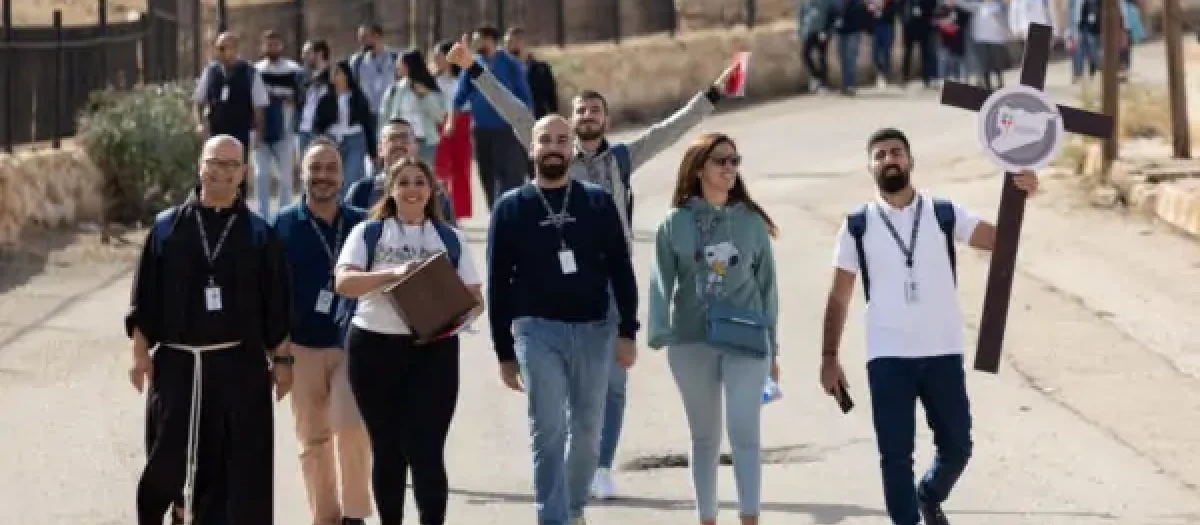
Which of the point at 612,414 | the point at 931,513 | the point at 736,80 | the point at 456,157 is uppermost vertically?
the point at 736,80

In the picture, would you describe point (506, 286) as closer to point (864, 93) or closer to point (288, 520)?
point (288, 520)

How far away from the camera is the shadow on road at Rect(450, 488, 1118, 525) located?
1060cm

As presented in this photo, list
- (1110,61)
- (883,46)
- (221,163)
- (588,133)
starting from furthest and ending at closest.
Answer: (883,46) < (1110,61) < (588,133) < (221,163)

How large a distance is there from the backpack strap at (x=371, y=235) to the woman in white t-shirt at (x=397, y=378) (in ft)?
0.04

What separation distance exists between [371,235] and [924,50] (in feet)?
82.9

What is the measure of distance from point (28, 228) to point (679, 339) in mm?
12384

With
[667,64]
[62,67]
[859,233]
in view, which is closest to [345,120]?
[62,67]

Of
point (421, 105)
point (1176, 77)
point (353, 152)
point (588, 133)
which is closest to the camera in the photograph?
point (588, 133)

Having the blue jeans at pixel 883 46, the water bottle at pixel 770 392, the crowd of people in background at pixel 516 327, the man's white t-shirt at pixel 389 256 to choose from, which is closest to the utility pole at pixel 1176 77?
the blue jeans at pixel 883 46

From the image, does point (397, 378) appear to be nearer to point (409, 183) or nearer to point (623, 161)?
point (409, 183)

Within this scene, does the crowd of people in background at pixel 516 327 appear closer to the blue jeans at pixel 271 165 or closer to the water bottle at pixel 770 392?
the water bottle at pixel 770 392

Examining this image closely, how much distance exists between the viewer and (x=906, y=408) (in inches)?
367

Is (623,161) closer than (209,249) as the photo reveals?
No

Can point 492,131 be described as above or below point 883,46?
below
